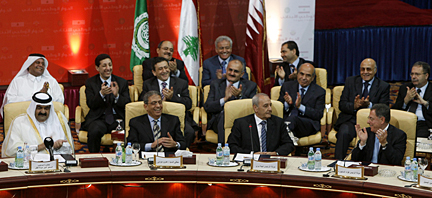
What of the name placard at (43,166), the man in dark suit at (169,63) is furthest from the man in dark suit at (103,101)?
the name placard at (43,166)

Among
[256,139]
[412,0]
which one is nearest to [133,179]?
[256,139]

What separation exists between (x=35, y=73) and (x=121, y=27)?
261 cm

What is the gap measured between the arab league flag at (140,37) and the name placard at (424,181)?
16.5 feet

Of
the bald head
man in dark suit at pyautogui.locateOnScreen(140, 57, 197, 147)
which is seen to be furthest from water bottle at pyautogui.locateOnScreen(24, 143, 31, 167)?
the bald head

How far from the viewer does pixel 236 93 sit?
19.3 feet

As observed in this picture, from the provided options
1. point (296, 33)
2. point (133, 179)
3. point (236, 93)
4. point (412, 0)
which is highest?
point (412, 0)

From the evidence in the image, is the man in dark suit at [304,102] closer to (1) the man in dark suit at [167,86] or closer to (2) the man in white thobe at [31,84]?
(1) the man in dark suit at [167,86]

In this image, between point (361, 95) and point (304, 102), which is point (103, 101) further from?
point (361, 95)

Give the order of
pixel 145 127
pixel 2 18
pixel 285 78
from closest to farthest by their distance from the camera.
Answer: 1. pixel 145 127
2. pixel 285 78
3. pixel 2 18

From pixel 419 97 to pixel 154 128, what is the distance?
293 centimetres

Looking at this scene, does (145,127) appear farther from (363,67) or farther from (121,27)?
(121,27)

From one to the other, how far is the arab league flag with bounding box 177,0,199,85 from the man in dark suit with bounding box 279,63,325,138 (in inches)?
72.8

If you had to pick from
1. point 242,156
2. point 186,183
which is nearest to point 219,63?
point 242,156

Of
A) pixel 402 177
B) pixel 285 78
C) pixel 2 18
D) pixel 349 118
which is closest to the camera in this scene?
pixel 402 177
